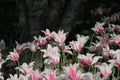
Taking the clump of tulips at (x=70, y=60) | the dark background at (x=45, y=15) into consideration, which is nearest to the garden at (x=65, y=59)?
the clump of tulips at (x=70, y=60)

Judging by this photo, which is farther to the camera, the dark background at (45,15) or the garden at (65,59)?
the dark background at (45,15)

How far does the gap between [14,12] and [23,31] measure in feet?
11.5

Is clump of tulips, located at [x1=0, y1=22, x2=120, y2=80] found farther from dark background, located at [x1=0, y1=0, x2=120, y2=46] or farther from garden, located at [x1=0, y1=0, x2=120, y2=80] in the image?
dark background, located at [x1=0, y1=0, x2=120, y2=46]

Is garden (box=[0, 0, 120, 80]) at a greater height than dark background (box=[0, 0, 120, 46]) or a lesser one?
lesser

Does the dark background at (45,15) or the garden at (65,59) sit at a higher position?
the dark background at (45,15)

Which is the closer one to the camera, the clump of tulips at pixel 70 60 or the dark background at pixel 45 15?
the clump of tulips at pixel 70 60

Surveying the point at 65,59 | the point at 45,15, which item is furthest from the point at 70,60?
the point at 45,15

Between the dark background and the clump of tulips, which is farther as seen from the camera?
the dark background

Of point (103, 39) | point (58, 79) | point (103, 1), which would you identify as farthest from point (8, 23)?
point (58, 79)

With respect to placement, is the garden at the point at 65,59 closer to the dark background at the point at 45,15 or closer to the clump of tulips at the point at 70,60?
the clump of tulips at the point at 70,60

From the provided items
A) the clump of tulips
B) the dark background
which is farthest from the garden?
the dark background

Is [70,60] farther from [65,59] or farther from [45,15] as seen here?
[45,15]

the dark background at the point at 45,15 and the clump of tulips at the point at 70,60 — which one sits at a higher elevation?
the dark background at the point at 45,15

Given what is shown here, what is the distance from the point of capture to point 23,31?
22.9 feet
